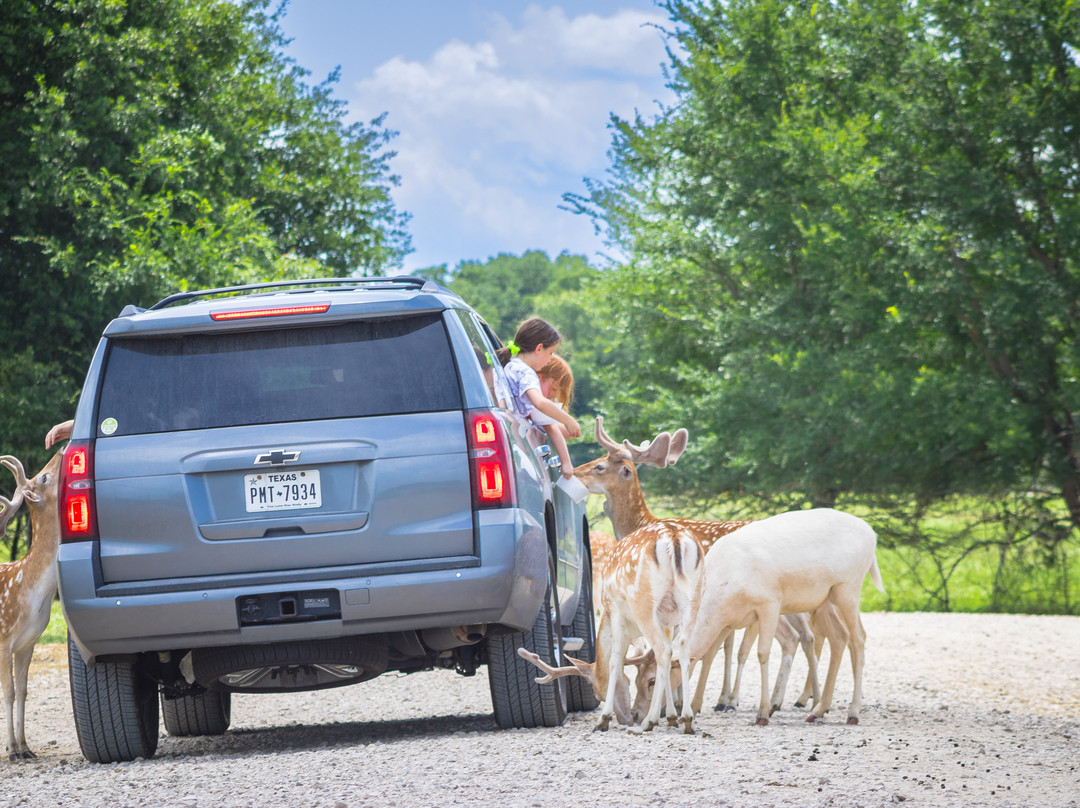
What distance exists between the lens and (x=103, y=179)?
1689cm

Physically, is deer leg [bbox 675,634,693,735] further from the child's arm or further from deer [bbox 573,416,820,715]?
the child's arm

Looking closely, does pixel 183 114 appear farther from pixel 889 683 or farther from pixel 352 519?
pixel 352 519

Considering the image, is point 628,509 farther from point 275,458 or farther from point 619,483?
point 275,458

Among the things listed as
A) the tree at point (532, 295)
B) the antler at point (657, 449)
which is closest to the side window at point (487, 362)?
the antler at point (657, 449)

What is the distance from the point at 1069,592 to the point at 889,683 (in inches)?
400

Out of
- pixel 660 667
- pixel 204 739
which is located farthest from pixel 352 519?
pixel 204 739

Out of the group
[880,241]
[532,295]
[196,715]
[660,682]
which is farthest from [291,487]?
[532,295]

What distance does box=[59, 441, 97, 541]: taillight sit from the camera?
6.00 m

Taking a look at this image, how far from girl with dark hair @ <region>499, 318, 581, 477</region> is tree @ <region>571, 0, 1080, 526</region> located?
11.7 m

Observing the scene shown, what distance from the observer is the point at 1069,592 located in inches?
795

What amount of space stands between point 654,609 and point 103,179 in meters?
12.3

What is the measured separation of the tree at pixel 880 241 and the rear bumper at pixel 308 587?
45.8 ft

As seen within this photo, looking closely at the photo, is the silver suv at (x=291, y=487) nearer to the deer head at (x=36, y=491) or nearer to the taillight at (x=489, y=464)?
the taillight at (x=489, y=464)

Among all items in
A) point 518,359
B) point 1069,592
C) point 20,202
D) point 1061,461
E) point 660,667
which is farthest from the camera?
point 1069,592
